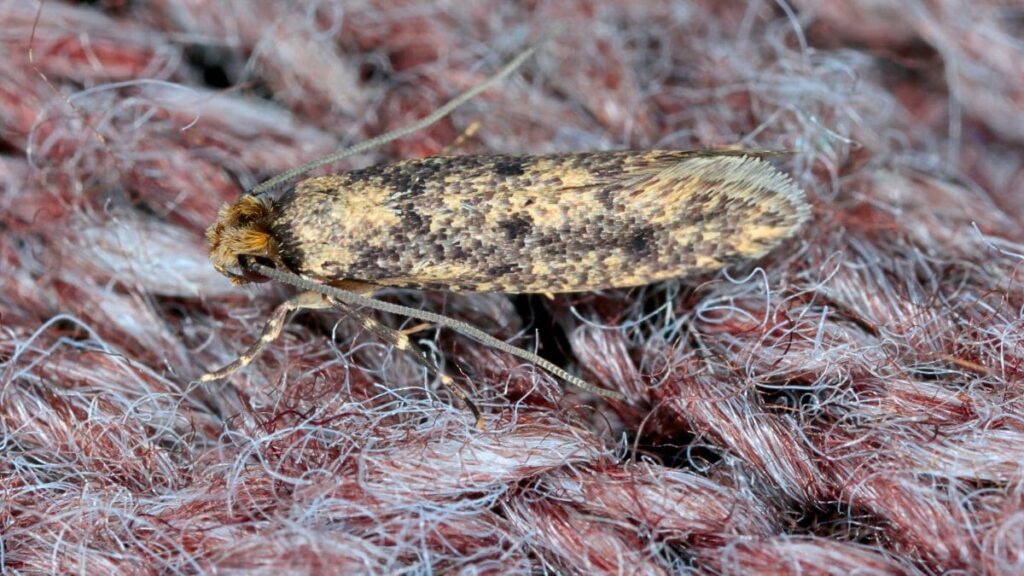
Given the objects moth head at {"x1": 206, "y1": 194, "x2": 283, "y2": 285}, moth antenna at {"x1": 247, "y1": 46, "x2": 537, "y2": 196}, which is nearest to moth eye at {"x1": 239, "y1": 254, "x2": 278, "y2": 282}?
moth head at {"x1": 206, "y1": 194, "x2": 283, "y2": 285}

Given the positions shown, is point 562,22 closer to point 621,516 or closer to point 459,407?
point 459,407

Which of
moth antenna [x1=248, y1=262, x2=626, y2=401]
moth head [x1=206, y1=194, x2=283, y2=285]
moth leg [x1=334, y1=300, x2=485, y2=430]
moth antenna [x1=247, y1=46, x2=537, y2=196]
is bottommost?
moth leg [x1=334, y1=300, x2=485, y2=430]

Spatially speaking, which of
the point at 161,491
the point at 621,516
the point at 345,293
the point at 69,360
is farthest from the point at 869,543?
the point at 69,360

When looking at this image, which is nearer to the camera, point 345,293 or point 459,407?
point 459,407

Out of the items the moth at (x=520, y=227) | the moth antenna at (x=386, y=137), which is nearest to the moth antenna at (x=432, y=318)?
the moth at (x=520, y=227)

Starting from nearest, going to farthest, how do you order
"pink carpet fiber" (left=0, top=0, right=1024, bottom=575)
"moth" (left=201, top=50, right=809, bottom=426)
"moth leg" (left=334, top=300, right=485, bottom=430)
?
"pink carpet fiber" (left=0, top=0, right=1024, bottom=575), "moth leg" (left=334, top=300, right=485, bottom=430), "moth" (left=201, top=50, right=809, bottom=426)

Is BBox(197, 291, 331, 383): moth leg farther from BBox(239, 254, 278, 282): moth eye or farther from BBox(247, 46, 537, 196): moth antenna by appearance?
BBox(247, 46, 537, 196): moth antenna
